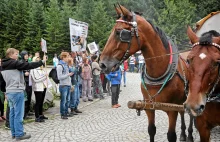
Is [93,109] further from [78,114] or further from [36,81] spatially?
[36,81]

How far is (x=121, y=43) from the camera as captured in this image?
3867 mm

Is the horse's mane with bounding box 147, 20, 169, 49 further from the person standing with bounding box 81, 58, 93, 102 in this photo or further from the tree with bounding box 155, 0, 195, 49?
the tree with bounding box 155, 0, 195, 49

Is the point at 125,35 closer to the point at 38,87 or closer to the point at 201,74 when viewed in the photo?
the point at 201,74

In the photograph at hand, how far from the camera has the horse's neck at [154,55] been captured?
13.6ft

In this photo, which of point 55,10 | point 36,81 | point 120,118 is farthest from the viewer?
point 55,10

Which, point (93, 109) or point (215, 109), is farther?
point (93, 109)

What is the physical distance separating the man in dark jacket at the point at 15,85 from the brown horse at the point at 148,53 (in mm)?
2712

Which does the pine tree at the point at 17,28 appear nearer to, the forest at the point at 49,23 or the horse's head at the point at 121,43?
the forest at the point at 49,23

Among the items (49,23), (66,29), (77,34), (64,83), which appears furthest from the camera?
(49,23)

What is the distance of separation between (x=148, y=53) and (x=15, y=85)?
3289 millimetres

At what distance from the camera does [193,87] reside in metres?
2.81

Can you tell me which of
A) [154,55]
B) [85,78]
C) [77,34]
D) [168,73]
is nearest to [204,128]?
[168,73]

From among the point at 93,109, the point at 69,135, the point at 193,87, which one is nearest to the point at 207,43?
the point at 193,87

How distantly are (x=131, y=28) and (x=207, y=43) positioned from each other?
126cm
